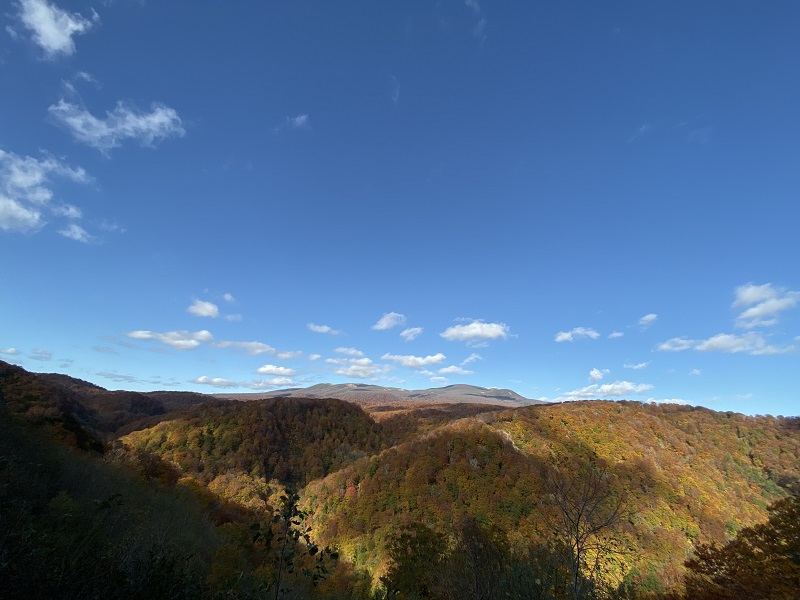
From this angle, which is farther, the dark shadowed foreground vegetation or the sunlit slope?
the sunlit slope

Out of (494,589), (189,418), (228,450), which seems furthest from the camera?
(189,418)

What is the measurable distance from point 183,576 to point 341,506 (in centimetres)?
10308

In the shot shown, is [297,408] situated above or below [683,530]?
above

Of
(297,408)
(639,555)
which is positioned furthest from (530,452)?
(297,408)

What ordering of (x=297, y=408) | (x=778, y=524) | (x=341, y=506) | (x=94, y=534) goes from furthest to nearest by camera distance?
(x=297, y=408)
(x=341, y=506)
(x=778, y=524)
(x=94, y=534)

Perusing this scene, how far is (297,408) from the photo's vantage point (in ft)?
588

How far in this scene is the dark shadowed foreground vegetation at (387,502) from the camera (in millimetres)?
9305

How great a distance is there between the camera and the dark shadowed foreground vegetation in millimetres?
9305

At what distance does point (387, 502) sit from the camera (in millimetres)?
87750

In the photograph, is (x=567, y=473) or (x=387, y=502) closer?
(x=387, y=502)

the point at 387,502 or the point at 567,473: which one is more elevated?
the point at 567,473

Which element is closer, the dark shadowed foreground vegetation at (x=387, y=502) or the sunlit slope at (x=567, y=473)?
the dark shadowed foreground vegetation at (x=387, y=502)

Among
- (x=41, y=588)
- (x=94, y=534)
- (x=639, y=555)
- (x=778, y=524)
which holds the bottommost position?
(x=639, y=555)

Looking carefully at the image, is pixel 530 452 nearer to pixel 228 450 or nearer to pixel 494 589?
pixel 494 589
